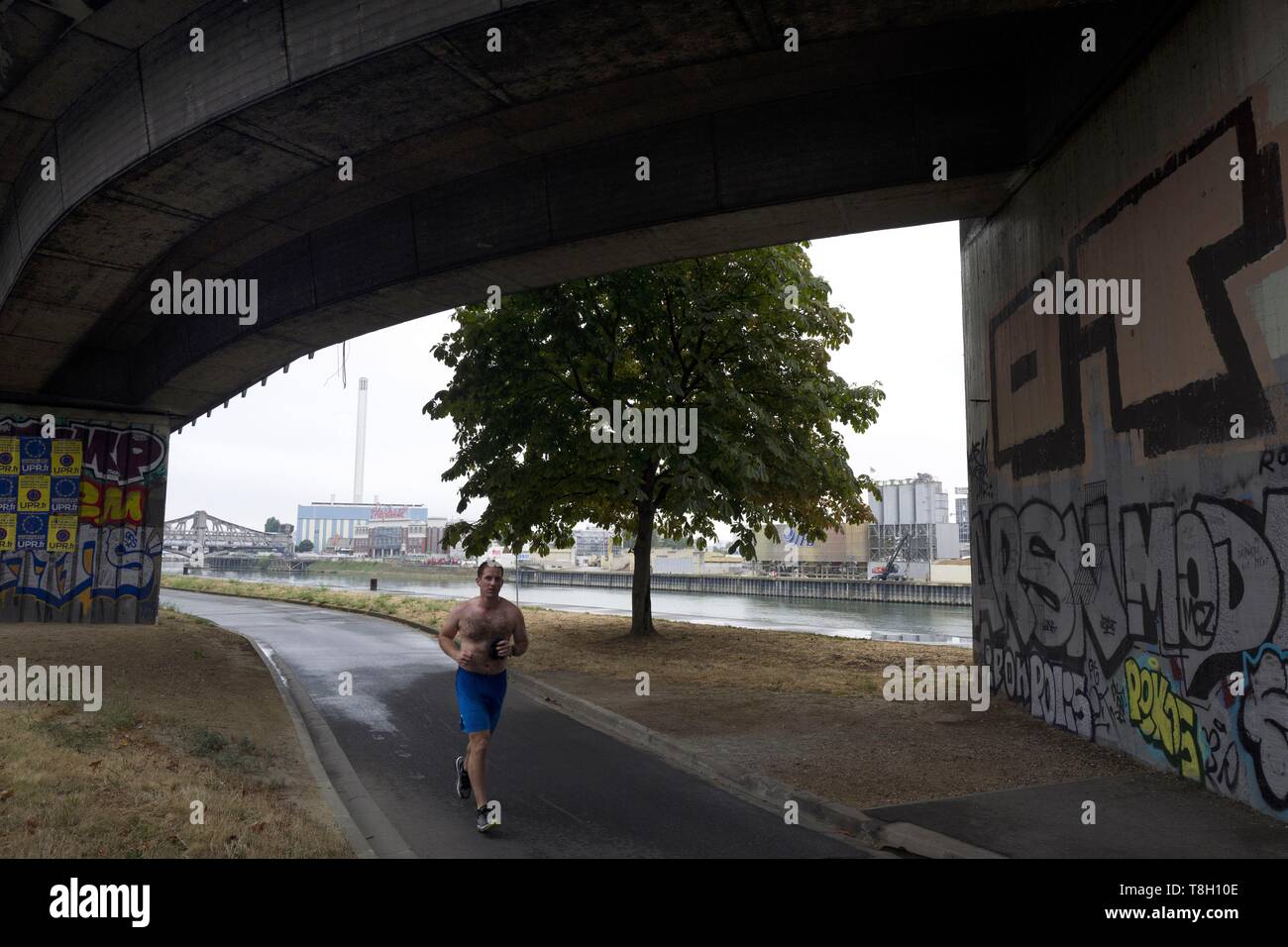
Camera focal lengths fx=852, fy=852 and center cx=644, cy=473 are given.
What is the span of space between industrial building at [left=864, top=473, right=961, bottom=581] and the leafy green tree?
45.3 metres

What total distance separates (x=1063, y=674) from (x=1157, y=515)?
2325 millimetres

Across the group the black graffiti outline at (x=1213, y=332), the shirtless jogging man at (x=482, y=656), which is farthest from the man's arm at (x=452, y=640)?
the black graffiti outline at (x=1213, y=332)

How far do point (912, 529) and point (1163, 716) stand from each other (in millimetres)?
75751

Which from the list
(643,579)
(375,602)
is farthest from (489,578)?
(375,602)

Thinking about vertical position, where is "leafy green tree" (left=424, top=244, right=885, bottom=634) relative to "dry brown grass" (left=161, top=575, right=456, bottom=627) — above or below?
above

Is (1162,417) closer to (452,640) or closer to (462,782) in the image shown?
(452,640)

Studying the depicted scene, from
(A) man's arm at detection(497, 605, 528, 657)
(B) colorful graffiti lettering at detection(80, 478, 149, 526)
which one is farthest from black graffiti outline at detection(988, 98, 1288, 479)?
(B) colorful graffiti lettering at detection(80, 478, 149, 526)

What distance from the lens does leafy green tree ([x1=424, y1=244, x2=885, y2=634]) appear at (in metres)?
15.1

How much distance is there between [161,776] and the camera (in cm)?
639

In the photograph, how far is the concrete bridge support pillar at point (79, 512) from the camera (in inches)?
771

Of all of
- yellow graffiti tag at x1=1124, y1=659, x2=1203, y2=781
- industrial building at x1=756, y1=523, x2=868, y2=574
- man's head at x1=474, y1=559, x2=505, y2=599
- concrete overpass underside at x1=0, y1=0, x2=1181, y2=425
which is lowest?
industrial building at x1=756, y1=523, x2=868, y2=574

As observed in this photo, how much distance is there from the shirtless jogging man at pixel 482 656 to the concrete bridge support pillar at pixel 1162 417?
5.16m

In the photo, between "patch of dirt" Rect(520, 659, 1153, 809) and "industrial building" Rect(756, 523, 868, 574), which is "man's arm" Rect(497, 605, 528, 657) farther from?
"industrial building" Rect(756, 523, 868, 574)

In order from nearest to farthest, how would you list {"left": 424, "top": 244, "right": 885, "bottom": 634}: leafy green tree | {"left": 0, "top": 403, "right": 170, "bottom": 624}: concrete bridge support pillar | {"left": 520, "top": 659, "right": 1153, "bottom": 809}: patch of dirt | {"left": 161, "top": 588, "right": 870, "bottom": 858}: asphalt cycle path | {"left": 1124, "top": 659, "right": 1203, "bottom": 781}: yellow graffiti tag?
1. {"left": 161, "top": 588, "right": 870, "bottom": 858}: asphalt cycle path
2. {"left": 1124, "top": 659, "right": 1203, "bottom": 781}: yellow graffiti tag
3. {"left": 520, "top": 659, "right": 1153, "bottom": 809}: patch of dirt
4. {"left": 424, "top": 244, "right": 885, "bottom": 634}: leafy green tree
5. {"left": 0, "top": 403, "right": 170, "bottom": 624}: concrete bridge support pillar
